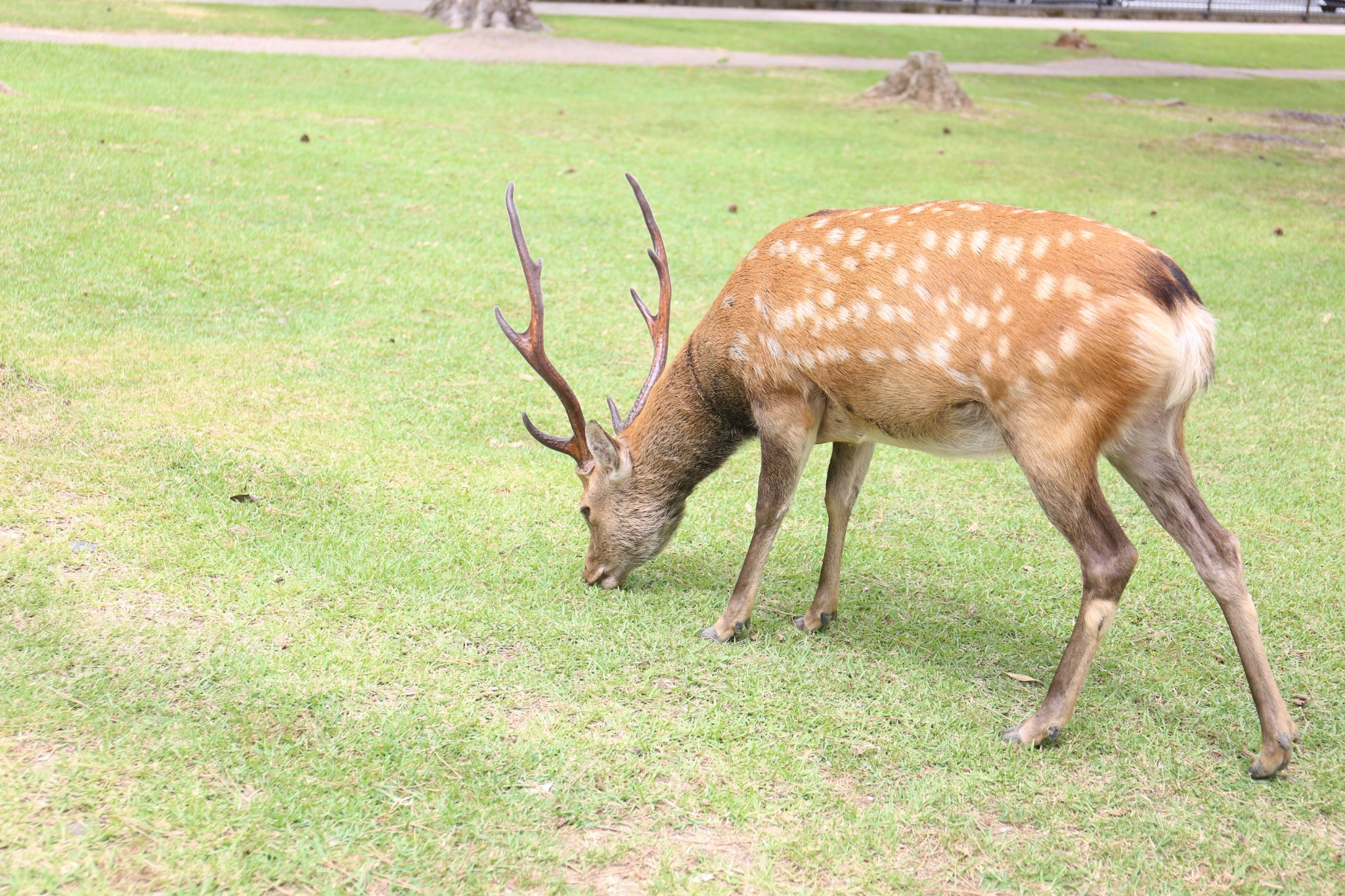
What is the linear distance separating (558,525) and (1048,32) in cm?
2095

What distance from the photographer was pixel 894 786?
9.61 ft

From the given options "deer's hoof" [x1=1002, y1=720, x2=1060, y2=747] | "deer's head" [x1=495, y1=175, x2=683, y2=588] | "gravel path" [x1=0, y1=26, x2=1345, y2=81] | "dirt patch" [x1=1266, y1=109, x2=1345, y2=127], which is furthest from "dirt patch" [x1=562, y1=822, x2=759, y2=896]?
"dirt patch" [x1=1266, y1=109, x2=1345, y2=127]

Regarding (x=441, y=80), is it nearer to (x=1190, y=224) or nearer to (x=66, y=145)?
(x=66, y=145)

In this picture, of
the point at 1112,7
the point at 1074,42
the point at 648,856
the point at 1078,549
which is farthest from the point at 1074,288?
the point at 1112,7

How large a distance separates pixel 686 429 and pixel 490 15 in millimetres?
13764

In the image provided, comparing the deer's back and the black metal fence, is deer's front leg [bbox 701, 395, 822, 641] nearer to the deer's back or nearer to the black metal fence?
the deer's back

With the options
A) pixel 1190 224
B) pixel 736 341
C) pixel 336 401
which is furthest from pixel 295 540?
pixel 1190 224

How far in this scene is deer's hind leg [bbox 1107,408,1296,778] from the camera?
2967 millimetres

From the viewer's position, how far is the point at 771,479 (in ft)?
11.5

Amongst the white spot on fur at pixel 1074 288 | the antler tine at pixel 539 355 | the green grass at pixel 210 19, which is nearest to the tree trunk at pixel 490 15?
the green grass at pixel 210 19

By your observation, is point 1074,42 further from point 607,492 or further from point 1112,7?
point 607,492

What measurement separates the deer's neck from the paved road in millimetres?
15420

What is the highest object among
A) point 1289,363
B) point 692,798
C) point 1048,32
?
point 1048,32

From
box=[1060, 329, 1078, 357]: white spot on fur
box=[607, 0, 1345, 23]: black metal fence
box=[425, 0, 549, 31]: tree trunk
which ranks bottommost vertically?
box=[1060, 329, 1078, 357]: white spot on fur
